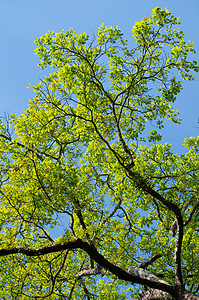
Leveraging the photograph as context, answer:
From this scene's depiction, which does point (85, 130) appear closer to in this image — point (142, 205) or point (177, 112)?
point (177, 112)

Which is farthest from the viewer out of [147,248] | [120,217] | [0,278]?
[120,217]

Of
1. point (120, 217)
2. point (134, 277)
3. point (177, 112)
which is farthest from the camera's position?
point (120, 217)

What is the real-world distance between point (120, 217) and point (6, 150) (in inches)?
317

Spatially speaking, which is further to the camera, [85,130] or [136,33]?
[85,130]

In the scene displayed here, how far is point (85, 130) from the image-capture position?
13.9 m

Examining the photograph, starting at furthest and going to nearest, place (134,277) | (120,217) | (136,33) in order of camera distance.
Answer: (120,217), (136,33), (134,277)

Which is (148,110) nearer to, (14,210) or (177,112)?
(177,112)

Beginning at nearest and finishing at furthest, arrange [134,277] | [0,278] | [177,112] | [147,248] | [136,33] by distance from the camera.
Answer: [134,277]
[136,33]
[177,112]
[0,278]
[147,248]

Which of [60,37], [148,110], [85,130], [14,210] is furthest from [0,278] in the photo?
[60,37]

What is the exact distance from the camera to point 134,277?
35.3 ft

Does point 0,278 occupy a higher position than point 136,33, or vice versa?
point 136,33

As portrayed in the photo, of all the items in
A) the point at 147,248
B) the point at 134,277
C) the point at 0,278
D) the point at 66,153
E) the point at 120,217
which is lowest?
the point at 134,277

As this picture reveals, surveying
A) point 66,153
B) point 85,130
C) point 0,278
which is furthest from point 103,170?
point 0,278

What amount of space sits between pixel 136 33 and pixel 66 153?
8.57 m
